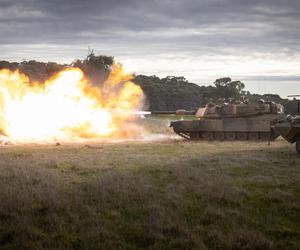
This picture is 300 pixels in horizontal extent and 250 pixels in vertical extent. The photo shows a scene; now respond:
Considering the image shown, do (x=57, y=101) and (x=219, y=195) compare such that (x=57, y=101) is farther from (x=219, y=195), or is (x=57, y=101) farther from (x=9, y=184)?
(x=219, y=195)

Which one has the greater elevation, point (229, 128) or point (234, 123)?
point (234, 123)

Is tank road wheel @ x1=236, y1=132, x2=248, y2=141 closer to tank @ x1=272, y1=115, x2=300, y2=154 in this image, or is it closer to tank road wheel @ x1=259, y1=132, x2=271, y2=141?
tank road wheel @ x1=259, y1=132, x2=271, y2=141

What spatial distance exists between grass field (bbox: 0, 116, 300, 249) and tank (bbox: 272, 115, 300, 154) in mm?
3944

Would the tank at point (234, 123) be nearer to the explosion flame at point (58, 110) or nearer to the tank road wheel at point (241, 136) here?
the tank road wheel at point (241, 136)

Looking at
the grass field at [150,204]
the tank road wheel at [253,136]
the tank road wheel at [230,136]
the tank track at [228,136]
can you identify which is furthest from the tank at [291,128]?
the tank road wheel at [230,136]

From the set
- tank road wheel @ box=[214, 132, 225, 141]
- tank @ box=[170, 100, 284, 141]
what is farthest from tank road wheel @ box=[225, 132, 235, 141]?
tank road wheel @ box=[214, 132, 225, 141]

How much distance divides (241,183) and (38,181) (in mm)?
6098

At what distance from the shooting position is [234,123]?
35469mm

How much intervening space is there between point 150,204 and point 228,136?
2423 centimetres

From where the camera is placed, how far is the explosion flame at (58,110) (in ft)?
121

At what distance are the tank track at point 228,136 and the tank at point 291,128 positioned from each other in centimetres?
856

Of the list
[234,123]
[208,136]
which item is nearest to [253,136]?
[234,123]

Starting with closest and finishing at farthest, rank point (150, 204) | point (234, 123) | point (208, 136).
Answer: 1. point (150, 204)
2. point (234, 123)
3. point (208, 136)

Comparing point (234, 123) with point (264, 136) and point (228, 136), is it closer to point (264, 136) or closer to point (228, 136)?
point (228, 136)
